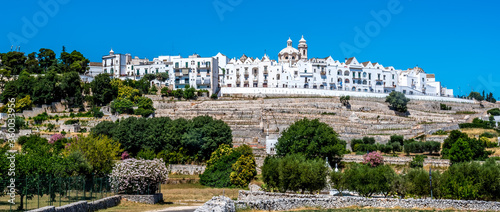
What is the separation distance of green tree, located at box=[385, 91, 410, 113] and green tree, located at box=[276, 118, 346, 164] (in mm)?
35799

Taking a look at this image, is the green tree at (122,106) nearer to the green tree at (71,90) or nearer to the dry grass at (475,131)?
the green tree at (71,90)

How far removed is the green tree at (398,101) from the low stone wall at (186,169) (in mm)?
45711

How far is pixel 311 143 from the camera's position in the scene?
195ft

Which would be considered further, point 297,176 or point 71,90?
point 71,90

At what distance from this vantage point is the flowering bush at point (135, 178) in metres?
40.9

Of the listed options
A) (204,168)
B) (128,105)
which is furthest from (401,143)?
(128,105)

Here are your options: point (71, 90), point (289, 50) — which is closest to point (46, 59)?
point (71, 90)

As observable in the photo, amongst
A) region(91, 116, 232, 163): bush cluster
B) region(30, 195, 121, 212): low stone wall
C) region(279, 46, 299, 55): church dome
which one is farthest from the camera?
region(279, 46, 299, 55): church dome

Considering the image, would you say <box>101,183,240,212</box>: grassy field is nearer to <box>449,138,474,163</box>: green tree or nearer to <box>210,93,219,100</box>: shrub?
<box>449,138,474,163</box>: green tree

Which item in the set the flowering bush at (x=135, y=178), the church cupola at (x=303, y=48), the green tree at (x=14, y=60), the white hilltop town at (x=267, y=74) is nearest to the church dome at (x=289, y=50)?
the church cupola at (x=303, y=48)

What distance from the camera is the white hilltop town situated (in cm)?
Answer: 10281

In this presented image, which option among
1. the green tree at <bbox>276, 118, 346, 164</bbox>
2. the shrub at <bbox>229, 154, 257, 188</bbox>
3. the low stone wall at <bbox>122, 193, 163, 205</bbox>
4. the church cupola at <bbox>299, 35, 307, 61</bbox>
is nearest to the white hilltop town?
the church cupola at <bbox>299, 35, 307, 61</bbox>

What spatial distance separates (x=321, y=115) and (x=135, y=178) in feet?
159

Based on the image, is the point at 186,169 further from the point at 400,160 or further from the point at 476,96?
the point at 476,96
